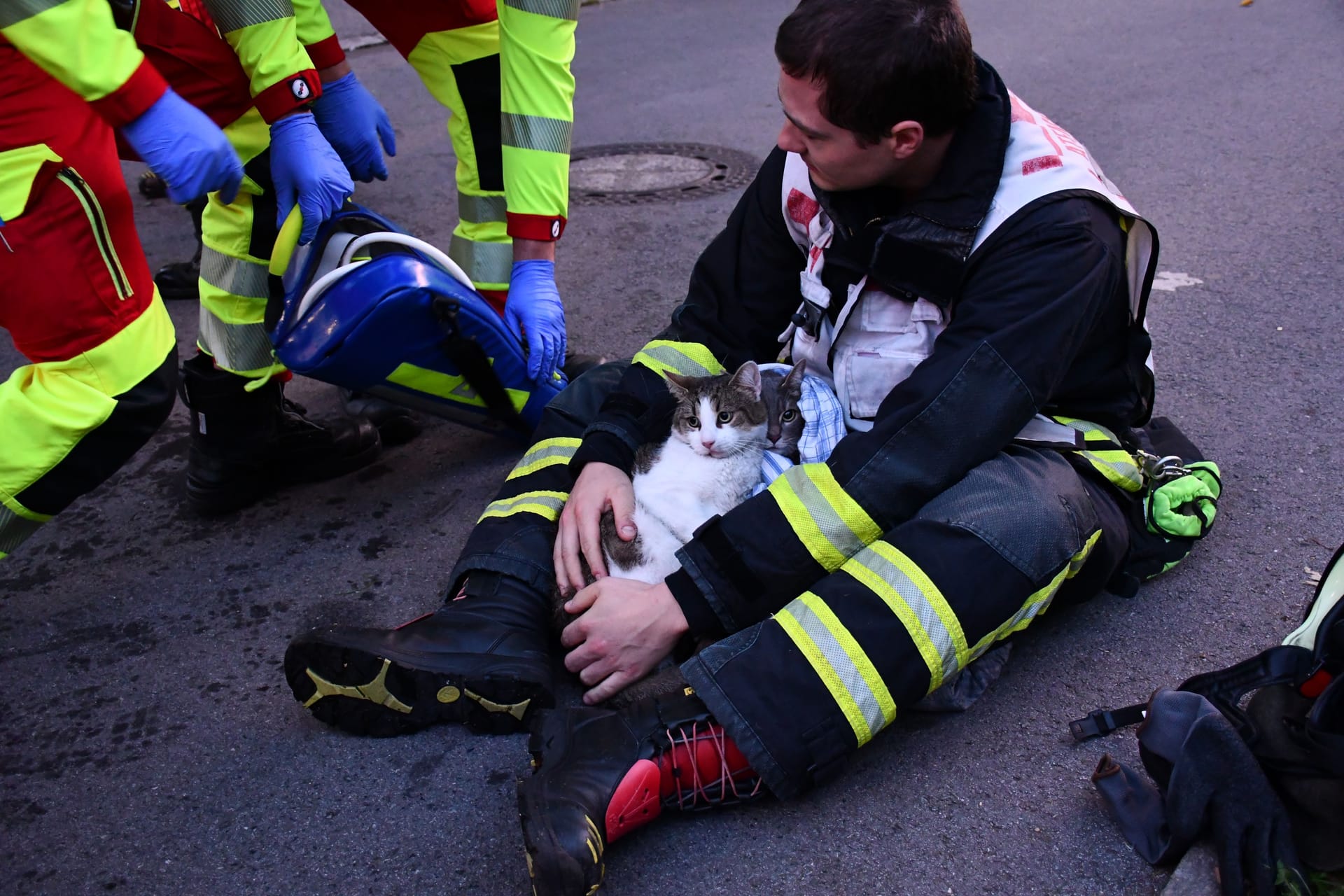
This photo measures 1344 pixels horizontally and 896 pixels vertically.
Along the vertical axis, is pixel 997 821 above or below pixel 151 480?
above

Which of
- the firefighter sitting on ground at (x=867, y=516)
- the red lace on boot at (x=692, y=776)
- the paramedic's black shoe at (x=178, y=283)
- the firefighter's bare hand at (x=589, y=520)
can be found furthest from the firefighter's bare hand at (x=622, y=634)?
the paramedic's black shoe at (x=178, y=283)

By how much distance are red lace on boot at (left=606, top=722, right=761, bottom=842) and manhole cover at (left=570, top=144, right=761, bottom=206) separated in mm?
3516

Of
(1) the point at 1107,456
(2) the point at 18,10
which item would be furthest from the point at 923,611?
(2) the point at 18,10

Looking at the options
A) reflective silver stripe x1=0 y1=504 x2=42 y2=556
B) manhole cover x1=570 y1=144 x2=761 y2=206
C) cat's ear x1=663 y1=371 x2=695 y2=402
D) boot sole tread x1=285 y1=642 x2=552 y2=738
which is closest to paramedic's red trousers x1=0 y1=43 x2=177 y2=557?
reflective silver stripe x1=0 y1=504 x2=42 y2=556

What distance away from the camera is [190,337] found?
3.90 meters

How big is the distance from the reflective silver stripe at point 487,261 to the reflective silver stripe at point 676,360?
2.79ft

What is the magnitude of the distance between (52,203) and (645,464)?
1337mm

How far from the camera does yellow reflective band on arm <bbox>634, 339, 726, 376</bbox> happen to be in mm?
2525

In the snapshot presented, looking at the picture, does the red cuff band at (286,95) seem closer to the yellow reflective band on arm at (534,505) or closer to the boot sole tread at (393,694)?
the yellow reflective band on arm at (534,505)

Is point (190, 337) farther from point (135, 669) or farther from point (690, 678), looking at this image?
point (690, 678)

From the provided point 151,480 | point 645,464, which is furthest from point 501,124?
point 151,480

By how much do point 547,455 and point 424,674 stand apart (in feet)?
2.22

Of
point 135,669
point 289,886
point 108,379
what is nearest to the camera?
point 289,886

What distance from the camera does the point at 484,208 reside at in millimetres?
3178
